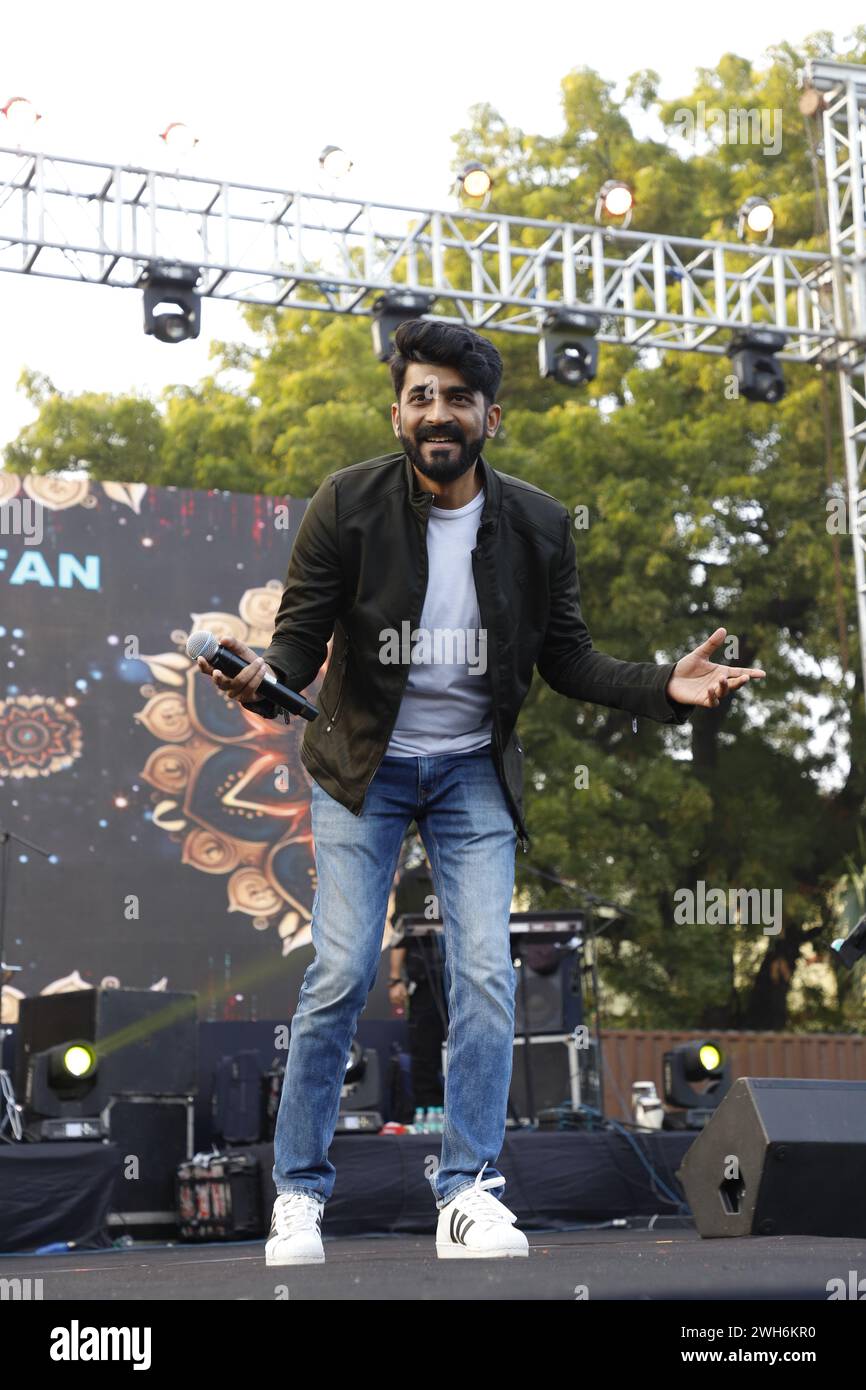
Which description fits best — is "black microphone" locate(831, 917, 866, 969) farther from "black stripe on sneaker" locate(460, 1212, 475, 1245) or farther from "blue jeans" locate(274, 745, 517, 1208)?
"black stripe on sneaker" locate(460, 1212, 475, 1245)

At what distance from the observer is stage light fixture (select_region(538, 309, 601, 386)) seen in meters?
Answer: 10.2

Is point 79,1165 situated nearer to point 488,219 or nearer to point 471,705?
point 471,705

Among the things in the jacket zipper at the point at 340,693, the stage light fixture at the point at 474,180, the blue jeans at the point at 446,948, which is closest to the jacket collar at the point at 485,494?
the jacket zipper at the point at 340,693

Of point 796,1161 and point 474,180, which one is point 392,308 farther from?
point 796,1161

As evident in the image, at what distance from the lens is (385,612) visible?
296 centimetres

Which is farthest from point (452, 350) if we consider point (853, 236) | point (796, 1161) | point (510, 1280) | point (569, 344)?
point (853, 236)

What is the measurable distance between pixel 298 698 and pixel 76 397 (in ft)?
57.0

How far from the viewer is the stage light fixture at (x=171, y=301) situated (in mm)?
9164

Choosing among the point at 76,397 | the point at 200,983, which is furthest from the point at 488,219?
the point at 76,397

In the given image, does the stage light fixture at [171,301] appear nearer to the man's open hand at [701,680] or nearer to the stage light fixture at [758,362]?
the stage light fixture at [758,362]

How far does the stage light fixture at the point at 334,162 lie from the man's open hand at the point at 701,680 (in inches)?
295

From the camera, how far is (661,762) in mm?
16078

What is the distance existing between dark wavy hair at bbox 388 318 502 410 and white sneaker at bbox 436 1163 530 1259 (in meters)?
1.38

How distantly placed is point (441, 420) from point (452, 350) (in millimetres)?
122
